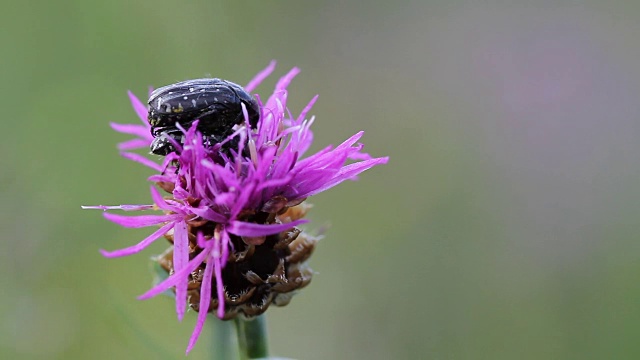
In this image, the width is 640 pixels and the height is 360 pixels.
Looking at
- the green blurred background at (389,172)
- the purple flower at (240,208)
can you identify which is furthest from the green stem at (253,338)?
the green blurred background at (389,172)

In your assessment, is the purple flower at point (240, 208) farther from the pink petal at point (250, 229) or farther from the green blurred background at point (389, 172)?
the green blurred background at point (389, 172)

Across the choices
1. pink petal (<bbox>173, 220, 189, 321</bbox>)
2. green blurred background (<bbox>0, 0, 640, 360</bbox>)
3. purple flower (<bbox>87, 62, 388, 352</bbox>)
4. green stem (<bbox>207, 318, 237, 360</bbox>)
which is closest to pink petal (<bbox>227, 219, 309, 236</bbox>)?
purple flower (<bbox>87, 62, 388, 352</bbox>)

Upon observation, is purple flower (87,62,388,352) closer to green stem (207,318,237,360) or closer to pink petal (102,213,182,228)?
pink petal (102,213,182,228)

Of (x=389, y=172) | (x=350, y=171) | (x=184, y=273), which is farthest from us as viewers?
(x=389, y=172)

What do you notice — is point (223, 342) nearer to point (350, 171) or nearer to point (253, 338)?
point (253, 338)

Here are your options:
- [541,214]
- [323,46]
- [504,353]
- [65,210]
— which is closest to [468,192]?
[541,214]

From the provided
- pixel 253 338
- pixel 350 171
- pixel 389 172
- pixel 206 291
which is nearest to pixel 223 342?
pixel 253 338
